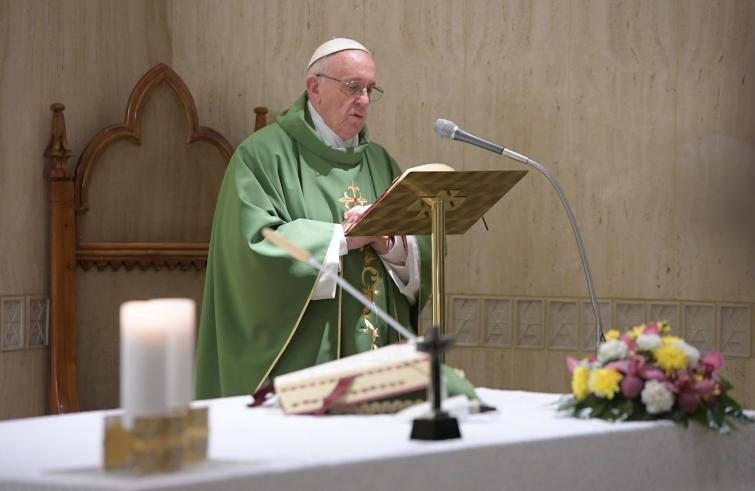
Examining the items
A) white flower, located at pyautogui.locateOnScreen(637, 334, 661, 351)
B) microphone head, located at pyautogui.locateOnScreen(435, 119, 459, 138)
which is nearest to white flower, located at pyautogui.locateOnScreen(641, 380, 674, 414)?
white flower, located at pyautogui.locateOnScreen(637, 334, 661, 351)

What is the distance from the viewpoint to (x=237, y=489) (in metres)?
2.26

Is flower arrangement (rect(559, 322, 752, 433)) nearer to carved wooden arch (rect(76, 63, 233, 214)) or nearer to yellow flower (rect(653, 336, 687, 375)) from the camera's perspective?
yellow flower (rect(653, 336, 687, 375))

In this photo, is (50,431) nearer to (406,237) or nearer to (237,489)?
(237,489)

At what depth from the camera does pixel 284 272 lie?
4973 millimetres

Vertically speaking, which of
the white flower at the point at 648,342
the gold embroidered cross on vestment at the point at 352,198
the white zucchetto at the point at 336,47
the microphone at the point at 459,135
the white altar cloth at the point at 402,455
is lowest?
the white altar cloth at the point at 402,455

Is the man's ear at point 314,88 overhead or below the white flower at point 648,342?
overhead

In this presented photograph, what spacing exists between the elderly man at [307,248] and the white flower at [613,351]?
1.89 meters

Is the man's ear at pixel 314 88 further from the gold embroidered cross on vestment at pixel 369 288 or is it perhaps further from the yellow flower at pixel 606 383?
the yellow flower at pixel 606 383

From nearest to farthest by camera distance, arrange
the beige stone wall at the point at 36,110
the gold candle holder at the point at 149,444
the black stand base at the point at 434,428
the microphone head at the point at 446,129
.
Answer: the gold candle holder at the point at 149,444
the black stand base at the point at 434,428
the microphone head at the point at 446,129
the beige stone wall at the point at 36,110

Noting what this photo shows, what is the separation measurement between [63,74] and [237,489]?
445 cm

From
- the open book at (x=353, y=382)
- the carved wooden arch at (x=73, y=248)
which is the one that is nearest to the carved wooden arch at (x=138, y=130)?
the carved wooden arch at (x=73, y=248)

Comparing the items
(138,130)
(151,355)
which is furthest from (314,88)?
(151,355)

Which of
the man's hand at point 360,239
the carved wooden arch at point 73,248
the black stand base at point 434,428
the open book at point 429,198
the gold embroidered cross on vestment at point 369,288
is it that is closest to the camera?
the black stand base at point 434,428

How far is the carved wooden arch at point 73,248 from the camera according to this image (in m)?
6.02
